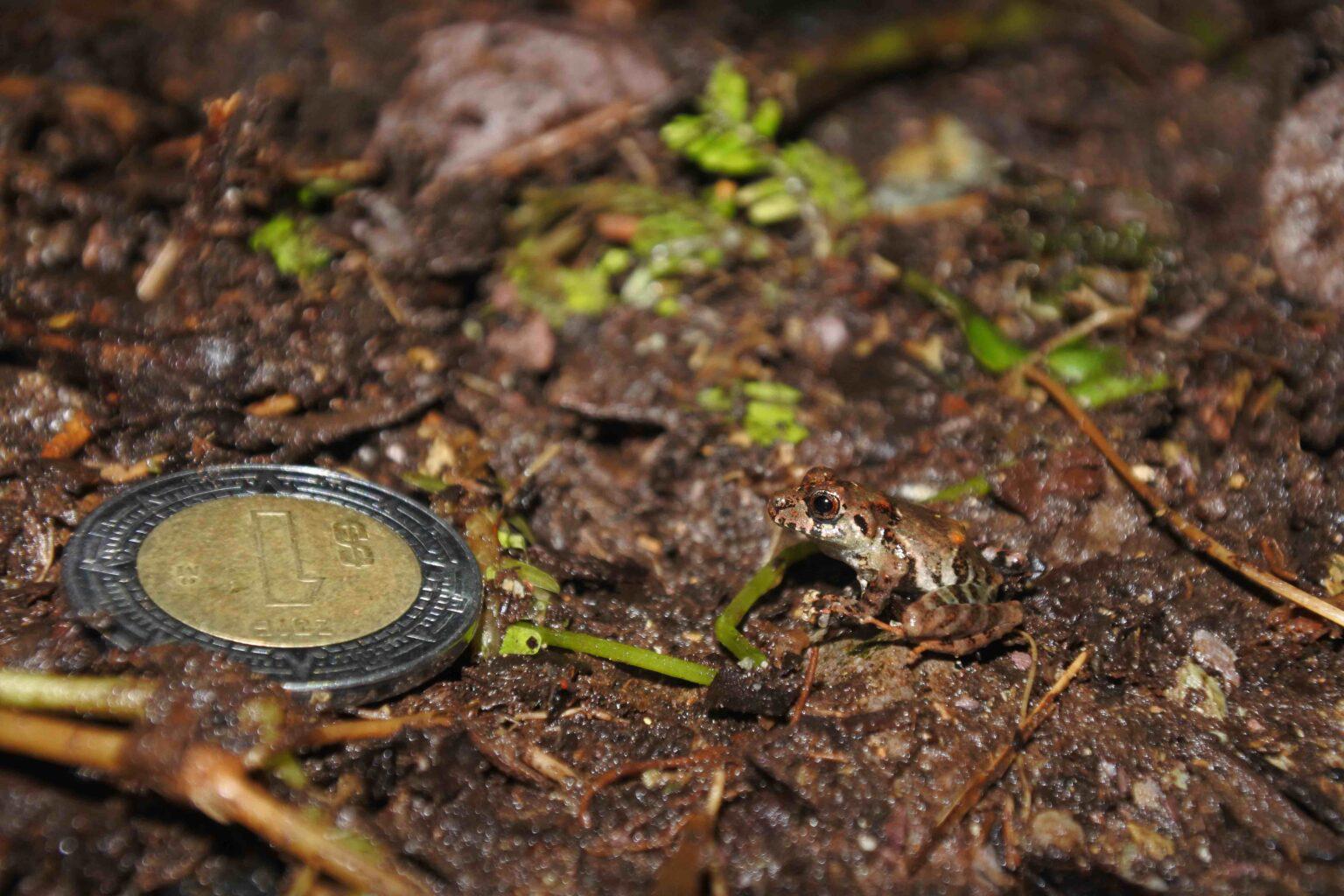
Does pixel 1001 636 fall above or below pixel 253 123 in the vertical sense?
below

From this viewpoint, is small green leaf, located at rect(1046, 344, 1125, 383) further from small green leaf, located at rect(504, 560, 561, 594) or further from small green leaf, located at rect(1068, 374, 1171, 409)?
small green leaf, located at rect(504, 560, 561, 594)

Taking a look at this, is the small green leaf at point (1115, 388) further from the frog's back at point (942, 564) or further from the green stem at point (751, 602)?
the green stem at point (751, 602)

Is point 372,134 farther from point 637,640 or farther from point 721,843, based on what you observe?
point 721,843

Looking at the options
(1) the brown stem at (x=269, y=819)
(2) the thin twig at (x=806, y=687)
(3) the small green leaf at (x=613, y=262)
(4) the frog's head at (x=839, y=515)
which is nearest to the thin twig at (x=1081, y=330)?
(4) the frog's head at (x=839, y=515)

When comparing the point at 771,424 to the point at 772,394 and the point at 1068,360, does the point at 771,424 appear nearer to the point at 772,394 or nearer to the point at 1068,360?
the point at 772,394

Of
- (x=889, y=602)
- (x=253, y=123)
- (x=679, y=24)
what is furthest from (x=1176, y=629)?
(x=679, y=24)

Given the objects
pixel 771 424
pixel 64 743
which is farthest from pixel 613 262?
pixel 64 743
